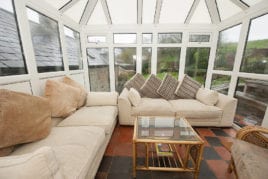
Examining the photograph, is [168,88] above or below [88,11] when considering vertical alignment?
below

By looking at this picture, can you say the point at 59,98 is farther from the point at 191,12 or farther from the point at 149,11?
the point at 191,12

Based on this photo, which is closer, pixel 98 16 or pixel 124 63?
pixel 98 16

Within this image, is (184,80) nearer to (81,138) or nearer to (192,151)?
(192,151)

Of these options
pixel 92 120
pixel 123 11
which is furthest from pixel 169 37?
pixel 92 120

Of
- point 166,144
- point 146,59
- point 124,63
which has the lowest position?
point 166,144

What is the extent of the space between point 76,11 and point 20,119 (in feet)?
8.66

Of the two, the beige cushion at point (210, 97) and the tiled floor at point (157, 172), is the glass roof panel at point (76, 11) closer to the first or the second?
the tiled floor at point (157, 172)

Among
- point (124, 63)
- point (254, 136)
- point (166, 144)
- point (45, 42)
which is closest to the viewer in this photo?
point (254, 136)

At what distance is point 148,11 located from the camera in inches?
114

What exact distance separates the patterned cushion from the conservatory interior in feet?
0.07

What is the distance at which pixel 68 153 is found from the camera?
1010 mm

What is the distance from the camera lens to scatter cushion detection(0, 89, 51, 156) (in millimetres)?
955

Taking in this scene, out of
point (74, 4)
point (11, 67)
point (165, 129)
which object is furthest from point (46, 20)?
point (165, 129)

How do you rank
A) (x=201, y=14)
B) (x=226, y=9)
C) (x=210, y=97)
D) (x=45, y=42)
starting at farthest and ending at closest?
1. (x=201, y=14)
2. (x=226, y=9)
3. (x=210, y=97)
4. (x=45, y=42)
